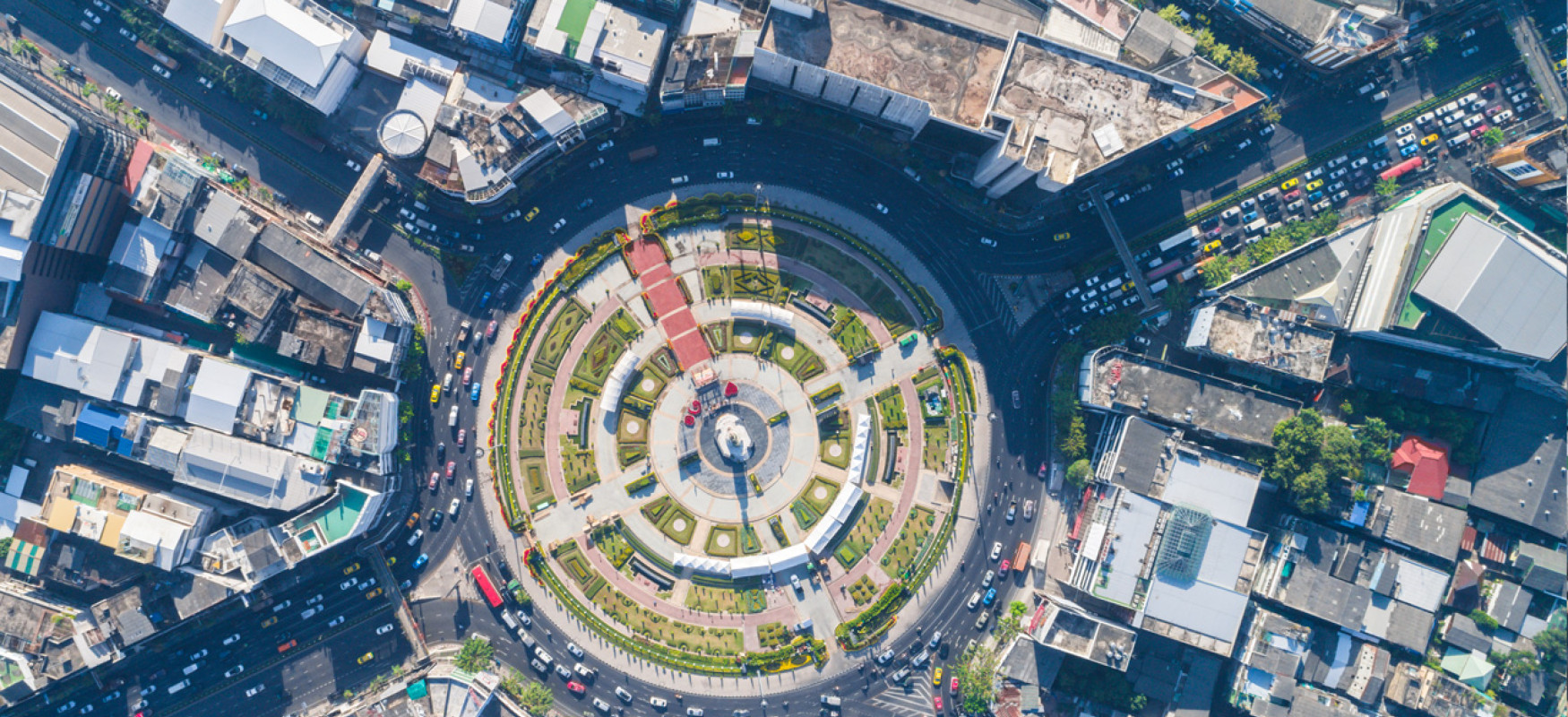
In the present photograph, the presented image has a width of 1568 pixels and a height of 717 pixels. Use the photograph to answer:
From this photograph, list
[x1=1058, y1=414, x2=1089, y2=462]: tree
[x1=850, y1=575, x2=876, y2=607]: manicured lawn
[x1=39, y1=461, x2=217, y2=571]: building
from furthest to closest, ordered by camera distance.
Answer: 1. [x1=850, y1=575, x2=876, y2=607]: manicured lawn
2. [x1=1058, y1=414, x2=1089, y2=462]: tree
3. [x1=39, y1=461, x2=217, y2=571]: building

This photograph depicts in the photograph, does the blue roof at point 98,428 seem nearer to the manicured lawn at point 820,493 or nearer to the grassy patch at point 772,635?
the grassy patch at point 772,635

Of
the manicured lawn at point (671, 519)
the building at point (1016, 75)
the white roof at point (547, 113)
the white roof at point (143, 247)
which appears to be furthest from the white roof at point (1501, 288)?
the white roof at point (143, 247)

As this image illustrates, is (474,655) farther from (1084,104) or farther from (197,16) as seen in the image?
(1084,104)

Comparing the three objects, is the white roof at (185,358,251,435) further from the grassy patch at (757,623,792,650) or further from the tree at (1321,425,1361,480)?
the tree at (1321,425,1361,480)

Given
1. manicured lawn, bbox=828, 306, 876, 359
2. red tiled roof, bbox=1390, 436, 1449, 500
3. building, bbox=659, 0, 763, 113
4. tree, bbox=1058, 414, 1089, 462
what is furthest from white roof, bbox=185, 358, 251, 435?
red tiled roof, bbox=1390, 436, 1449, 500

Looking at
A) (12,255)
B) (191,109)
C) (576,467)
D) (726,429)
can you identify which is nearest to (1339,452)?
(726,429)

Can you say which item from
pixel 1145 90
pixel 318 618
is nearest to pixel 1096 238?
pixel 1145 90
